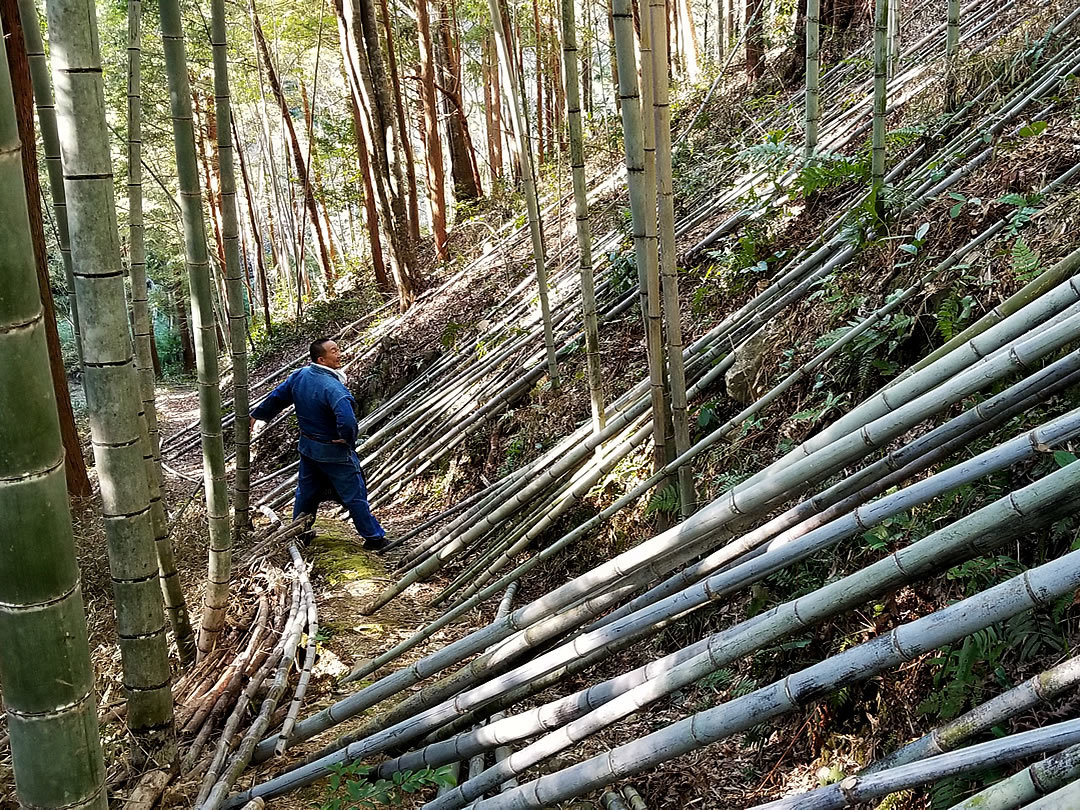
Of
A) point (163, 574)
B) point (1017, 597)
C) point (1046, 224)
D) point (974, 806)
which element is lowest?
point (163, 574)

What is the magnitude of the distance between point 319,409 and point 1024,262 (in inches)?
133

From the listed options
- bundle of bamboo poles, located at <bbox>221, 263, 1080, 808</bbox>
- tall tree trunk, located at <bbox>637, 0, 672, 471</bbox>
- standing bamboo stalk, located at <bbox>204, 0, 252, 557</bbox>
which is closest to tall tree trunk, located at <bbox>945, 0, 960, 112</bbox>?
tall tree trunk, located at <bbox>637, 0, 672, 471</bbox>

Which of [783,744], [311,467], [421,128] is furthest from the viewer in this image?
[421,128]

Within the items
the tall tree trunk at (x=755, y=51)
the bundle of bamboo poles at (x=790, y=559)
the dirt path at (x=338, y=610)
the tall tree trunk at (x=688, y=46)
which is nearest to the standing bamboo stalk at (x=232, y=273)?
the dirt path at (x=338, y=610)

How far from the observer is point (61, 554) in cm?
117

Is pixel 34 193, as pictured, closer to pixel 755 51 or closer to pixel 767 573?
pixel 767 573

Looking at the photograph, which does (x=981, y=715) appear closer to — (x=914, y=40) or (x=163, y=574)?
(x=163, y=574)

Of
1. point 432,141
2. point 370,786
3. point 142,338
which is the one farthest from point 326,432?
point 432,141

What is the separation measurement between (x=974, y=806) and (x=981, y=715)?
0.17 m

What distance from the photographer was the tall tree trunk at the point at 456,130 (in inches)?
430

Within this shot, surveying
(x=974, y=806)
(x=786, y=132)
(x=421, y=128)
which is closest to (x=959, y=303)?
(x=974, y=806)

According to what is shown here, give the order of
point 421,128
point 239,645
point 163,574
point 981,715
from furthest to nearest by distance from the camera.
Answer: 1. point 421,128
2. point 239,645
3. point 163,574
4. point 981,715

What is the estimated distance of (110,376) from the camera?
75.1 inches

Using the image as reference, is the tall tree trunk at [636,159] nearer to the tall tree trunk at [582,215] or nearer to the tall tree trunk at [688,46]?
the tall tree trunk at [582,215]
